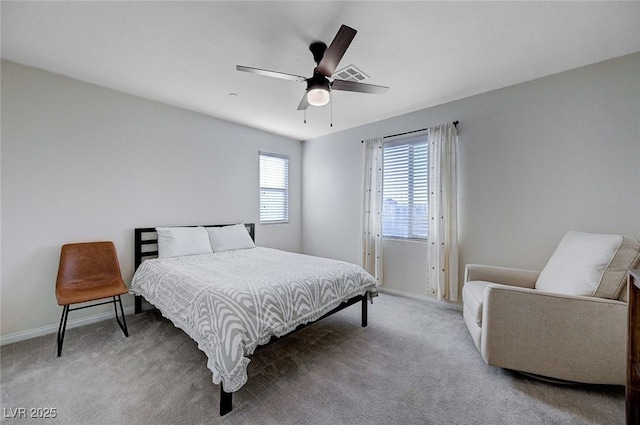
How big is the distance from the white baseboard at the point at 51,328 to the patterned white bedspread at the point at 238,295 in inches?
15.9

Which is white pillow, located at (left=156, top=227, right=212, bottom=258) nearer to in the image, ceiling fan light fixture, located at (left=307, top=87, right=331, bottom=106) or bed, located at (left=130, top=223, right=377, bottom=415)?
bed, located at (left=130, top=223, right=377, bottom=415)

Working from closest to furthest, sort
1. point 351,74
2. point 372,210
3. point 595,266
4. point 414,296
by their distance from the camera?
1. point 595,266
2. point 351,74
3. point 414,296
4. point 372,210

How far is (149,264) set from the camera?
2756mm

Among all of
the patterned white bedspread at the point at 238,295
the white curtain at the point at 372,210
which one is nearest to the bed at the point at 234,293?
the patterned white bedspread at the point at 238,295

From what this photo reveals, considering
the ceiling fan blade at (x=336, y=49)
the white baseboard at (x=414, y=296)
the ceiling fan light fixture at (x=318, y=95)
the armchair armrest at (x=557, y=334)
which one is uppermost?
the ceiling fan blade at (x=336, y=49)

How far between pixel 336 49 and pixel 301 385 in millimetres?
2349

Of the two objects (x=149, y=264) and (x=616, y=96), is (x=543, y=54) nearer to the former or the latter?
(x=616, y=96)

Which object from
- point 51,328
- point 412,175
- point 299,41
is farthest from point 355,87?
point 51,328

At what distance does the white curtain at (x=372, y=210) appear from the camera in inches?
150

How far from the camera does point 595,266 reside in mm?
1792

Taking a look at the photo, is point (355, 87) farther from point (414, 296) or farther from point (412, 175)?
point (414, 296)

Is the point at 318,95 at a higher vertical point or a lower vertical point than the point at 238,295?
higher

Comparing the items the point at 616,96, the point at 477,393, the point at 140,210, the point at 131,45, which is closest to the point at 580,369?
the point at 477,393

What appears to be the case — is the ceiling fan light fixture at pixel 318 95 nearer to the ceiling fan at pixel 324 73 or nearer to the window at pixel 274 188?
the ceiling fan at pixel 324 73
